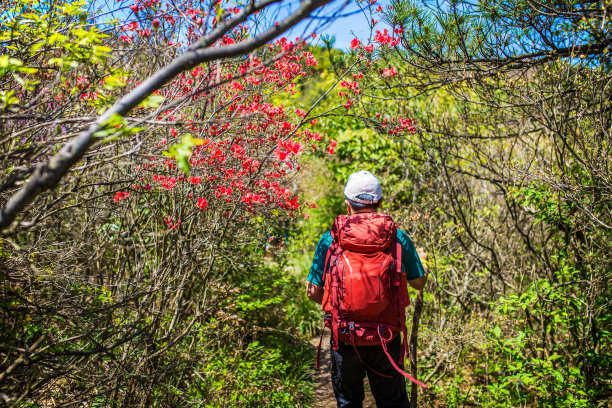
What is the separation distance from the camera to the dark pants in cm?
239

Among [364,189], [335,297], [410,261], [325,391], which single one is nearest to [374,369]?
[335,297]

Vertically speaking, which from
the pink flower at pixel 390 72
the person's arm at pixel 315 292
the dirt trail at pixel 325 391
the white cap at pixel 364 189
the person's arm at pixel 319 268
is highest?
the pink flower at pixel 390 72

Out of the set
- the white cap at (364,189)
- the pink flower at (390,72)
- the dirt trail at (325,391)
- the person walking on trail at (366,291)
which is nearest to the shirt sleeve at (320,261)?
the person walking on trail at (366,291)

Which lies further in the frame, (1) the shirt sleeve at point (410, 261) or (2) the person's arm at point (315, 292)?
(2) the person's arm at point (315, 292)

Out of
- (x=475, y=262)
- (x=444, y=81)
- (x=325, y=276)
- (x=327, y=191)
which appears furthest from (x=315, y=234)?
(x=325, y=276)

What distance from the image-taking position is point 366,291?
2.26 metres

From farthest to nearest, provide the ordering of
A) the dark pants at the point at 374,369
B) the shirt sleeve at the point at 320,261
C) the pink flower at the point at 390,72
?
the pink flower at the point at 390,72 < the shirt sleeve at the point at 320,261 < the dark pants at the point at 374,369

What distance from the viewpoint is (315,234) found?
807 centimetres

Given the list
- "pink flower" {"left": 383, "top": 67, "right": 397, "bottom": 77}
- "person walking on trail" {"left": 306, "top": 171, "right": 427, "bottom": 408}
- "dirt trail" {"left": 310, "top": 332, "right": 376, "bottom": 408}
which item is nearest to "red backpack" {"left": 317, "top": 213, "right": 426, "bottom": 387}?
"person walking on trail" {"left": 306, "top": 171, "right": 427, "bottom": 408}

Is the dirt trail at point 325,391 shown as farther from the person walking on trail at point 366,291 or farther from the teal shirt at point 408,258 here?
the teal shirt at point 408,258

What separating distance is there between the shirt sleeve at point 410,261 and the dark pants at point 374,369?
383 mm

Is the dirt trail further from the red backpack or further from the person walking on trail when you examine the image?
the red backpack

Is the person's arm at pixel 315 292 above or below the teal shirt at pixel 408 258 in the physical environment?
below

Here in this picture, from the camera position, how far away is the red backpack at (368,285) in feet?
7.43
